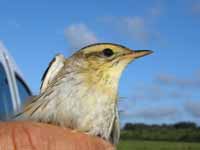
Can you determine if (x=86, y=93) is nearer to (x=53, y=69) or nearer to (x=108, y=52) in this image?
(x=108, y=52)

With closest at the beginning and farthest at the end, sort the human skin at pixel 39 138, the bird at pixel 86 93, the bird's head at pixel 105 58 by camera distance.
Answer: the human skin at pixel 39 138 → the bird at pixel 86 93 → the bird's head at pixel 105 58

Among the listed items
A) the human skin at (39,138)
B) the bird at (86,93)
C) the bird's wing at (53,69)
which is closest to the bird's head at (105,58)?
the bird at (86,93)

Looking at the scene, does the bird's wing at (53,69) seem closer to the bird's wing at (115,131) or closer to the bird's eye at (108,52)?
the bird's eye at (108,52)

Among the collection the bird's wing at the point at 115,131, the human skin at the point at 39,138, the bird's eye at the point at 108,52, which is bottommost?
the human skin at the point at 39,138

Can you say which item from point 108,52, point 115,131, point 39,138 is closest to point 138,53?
point 108,52

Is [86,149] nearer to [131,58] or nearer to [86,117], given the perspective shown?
[86,117]

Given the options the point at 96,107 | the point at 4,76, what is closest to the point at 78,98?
the point at 96,107

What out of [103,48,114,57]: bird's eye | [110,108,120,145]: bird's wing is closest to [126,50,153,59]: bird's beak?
[103,48,114,57]: bird's eye
